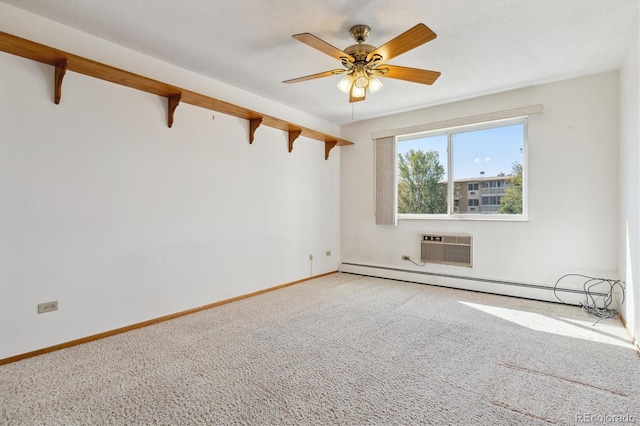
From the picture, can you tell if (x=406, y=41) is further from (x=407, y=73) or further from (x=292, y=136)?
(x=292, y=136)

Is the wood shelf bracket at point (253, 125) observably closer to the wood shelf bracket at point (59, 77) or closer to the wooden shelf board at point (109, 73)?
the wooden shelf board at point (109, 73)

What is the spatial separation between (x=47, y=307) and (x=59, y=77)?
5.87 feet

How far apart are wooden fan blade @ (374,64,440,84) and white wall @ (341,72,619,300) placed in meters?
1.92

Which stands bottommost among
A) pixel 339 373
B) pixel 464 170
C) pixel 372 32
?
pixel 339 373

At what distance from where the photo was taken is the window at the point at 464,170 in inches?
160

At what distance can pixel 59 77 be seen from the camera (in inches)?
97.7

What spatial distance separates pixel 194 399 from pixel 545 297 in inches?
153

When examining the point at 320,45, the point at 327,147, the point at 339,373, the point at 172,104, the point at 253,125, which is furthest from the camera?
the point at 327,147

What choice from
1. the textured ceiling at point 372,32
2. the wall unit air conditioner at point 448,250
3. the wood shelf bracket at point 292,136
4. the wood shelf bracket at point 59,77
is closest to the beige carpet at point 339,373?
the wall unit air conditioner at point 448,250

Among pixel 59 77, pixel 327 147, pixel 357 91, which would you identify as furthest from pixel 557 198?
pixel 59 77

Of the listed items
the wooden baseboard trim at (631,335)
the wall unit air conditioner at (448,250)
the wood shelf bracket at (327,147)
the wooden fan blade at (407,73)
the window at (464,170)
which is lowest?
the wooden baseboard trim at (631,335)

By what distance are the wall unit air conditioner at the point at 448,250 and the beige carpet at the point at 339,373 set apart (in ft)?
3.52

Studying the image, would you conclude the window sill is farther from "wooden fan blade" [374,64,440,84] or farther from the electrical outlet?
the electrical outlet

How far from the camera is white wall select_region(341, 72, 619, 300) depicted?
11.3 feet
